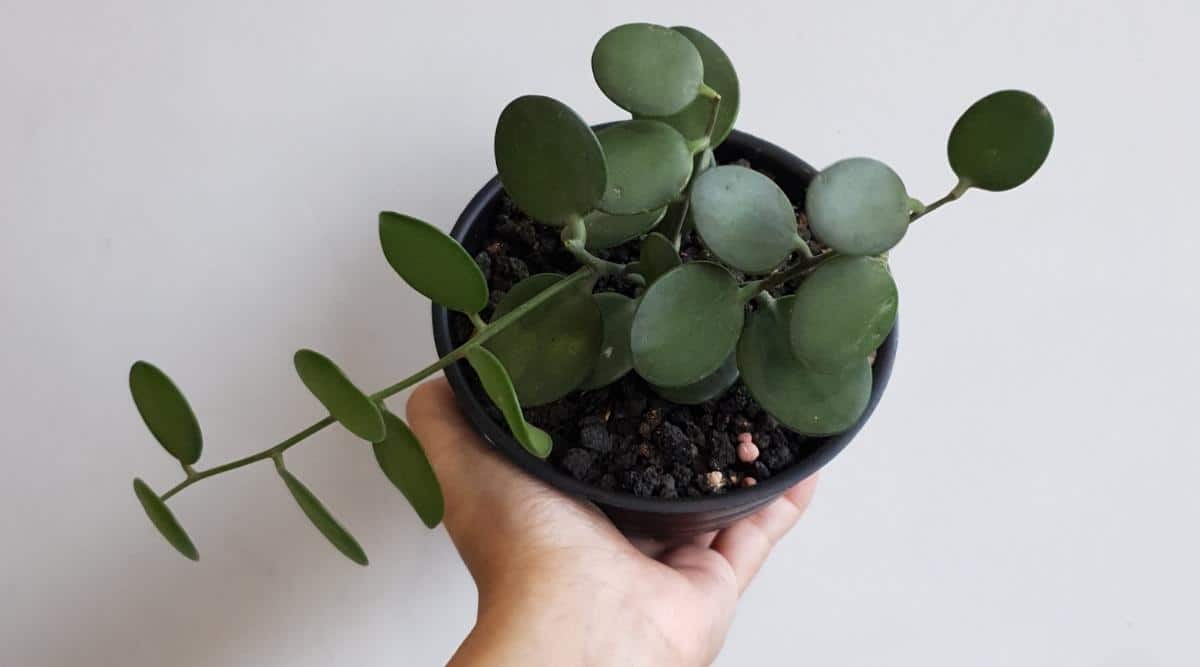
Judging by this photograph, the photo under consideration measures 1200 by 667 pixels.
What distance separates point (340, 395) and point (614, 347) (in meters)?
0.23

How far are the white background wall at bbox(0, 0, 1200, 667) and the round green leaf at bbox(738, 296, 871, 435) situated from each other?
45 centimetres

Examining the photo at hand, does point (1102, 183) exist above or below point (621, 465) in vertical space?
above

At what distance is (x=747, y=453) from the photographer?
0.81 metres

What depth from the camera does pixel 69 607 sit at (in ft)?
3.60

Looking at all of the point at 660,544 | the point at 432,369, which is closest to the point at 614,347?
the point at 432,369

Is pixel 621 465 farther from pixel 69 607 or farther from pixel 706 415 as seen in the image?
pixel 69 607

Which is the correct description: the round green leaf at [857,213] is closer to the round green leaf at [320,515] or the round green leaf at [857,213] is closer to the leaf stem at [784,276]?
the leaf stem at [784,276]

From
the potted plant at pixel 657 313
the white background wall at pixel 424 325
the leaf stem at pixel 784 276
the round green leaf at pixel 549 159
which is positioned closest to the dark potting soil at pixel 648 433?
the potted plant at pixel 657 313

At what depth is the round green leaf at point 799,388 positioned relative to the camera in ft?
2.35

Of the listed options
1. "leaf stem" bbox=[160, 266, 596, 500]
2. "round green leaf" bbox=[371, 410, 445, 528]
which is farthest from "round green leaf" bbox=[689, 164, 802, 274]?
"round green leaf" bbox=[371, 410, 445, 528]

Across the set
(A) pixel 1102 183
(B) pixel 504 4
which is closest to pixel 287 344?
(B) pixel 504 4

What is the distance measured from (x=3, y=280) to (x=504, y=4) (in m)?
0.63

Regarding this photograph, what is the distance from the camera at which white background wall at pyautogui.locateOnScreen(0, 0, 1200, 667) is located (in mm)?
1105

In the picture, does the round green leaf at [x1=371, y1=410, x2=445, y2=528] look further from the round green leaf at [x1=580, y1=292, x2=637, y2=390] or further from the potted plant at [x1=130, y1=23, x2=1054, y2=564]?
the round green leaf at [x1=580, y1=292, x2=637, y2=390]
